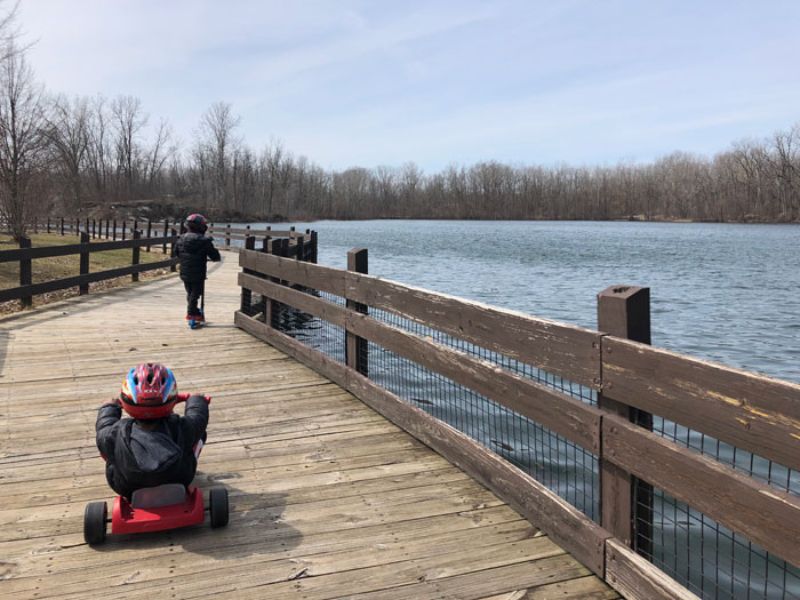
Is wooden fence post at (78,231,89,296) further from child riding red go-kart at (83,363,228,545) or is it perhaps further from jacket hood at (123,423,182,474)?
jacket hood at (123,423,182,474)

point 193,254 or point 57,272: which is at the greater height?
point 193,254

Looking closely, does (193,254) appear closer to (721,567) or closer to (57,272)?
(721,567)

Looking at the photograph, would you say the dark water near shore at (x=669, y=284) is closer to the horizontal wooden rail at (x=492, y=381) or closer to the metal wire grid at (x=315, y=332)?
the metal wire grid at (x=315, y=332)

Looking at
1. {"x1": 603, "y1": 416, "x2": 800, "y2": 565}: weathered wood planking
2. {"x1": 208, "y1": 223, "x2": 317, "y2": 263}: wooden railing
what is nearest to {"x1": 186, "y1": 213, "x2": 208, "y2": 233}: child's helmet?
{"x1": 208, "y1": 223, "x2": 317, "y2": 263}: wooden railing

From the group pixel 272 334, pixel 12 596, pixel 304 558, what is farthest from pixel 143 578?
pixel 272 334

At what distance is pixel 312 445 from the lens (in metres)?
4.79

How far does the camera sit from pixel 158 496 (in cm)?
334

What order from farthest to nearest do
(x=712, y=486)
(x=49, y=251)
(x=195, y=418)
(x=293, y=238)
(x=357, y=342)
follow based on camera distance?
1. (x=293, y=238)
2. (x=49, y=251)
3. (x=357, y=342)
4. (x=195, y=418)
5. (x=712, y=486)

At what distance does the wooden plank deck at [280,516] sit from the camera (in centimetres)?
294

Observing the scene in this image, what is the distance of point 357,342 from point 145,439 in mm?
2900

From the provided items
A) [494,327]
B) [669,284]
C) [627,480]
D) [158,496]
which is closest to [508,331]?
[494,327]

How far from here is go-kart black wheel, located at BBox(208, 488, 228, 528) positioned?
342 cm

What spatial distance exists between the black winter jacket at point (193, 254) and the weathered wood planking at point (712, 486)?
26.4 ft

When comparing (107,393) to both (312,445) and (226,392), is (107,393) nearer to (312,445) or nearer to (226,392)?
(226,392)
